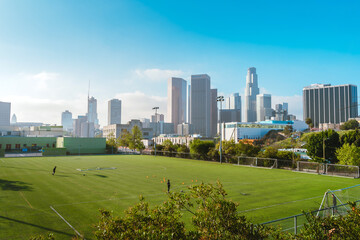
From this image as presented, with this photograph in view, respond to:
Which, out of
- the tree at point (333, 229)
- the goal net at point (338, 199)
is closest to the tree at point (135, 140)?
Answer: the goal net at point (338, 199)

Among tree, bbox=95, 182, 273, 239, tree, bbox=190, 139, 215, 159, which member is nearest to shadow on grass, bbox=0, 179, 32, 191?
tree, bbox=95, 182, 273, 239

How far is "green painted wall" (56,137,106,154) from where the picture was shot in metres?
85.1

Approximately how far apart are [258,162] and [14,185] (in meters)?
37.7

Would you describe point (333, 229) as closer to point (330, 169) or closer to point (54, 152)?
point (330, 169)

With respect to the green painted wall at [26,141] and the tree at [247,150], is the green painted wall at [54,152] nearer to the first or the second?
the green painted wall at [26,141]

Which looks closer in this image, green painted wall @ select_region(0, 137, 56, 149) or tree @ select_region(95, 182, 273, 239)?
tree @ select_region(95, 182, 273, 239)


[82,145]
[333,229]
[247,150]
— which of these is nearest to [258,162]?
[247,150]

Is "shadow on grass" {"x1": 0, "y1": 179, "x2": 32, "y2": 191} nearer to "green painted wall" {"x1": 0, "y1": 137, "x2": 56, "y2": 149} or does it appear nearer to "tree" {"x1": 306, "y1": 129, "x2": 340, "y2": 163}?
"tree" {"x1": 306, "y1": 129, "x2": 340, "y2": 163}

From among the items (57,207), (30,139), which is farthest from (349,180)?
(30,139)

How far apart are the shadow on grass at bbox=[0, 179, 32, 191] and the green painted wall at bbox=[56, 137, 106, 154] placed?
55.9 m

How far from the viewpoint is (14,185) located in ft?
90.2

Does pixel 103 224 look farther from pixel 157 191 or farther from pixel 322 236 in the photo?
pixel 157 191

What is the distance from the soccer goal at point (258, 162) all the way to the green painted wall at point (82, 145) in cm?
5453

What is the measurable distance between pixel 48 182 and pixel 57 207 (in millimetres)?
12134
